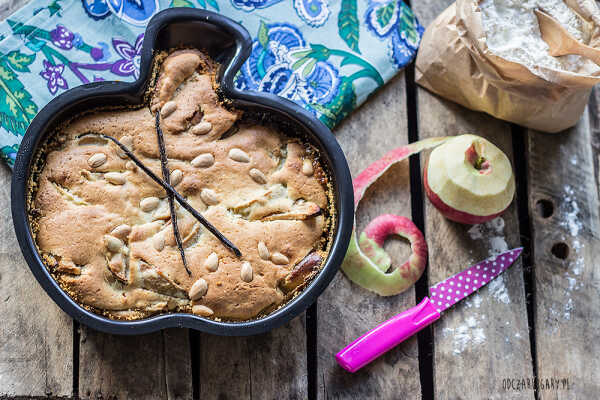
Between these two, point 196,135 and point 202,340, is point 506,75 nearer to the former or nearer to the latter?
point 196,135

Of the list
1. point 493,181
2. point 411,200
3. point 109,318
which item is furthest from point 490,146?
point 109,318

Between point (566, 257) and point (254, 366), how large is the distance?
2.75ft

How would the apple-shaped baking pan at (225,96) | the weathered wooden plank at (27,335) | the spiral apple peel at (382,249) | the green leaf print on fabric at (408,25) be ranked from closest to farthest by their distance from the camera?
1. the apple-shaped baking pan at (225,96)
2. the weathered wooden plank at (27,335)
3. the spiral apple peel at (382,249)
4. the green leaf print on fabric at (408,25)

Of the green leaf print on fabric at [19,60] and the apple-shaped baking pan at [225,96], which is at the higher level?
the green leaf print on fabric at [19,60]

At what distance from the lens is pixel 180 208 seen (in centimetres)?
129

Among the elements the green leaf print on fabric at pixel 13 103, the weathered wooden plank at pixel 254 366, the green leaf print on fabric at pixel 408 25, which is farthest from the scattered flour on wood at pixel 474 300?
the green leaf print on fabric at pixel 13 103

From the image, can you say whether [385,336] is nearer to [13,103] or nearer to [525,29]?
[525,29]

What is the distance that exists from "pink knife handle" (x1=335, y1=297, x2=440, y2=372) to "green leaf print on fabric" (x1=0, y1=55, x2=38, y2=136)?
35.6 inches

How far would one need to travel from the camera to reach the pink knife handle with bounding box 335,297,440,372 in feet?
4.79

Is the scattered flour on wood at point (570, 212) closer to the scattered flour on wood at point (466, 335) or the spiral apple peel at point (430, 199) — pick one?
the spiral apple peel at point (430, 199)

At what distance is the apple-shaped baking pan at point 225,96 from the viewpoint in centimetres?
119

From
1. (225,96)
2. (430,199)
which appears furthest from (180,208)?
(430,199)

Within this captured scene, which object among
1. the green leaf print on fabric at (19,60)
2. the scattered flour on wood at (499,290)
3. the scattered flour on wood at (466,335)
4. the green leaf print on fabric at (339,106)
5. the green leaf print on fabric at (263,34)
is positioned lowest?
the scattered flour on wood at (466,335)

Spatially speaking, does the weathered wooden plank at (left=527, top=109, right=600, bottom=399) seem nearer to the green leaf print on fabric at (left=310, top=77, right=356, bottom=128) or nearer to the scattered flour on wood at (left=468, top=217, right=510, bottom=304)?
the scattered flour on wood at (left=468, top=217, right=510, bottom=304)
